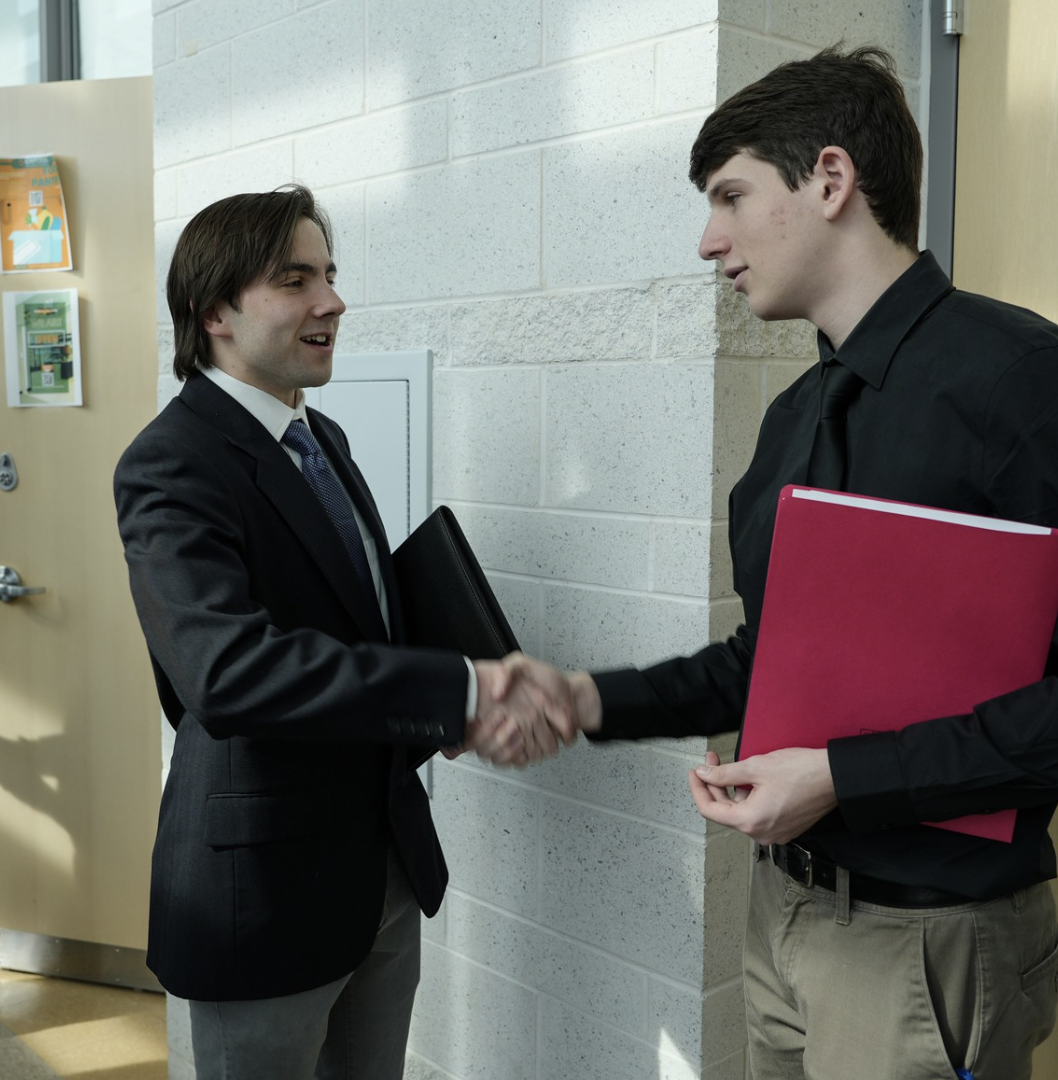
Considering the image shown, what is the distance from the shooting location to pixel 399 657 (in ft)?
4.62

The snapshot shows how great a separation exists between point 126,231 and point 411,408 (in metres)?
1.28

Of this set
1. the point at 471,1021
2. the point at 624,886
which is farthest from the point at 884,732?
the point at 471,1021

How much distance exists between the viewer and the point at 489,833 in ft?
6.70

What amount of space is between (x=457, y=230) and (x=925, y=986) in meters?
1.40

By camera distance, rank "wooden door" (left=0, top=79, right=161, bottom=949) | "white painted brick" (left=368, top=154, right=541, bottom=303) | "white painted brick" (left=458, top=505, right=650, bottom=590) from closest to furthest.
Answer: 1. "white painted brick" (left=458, top=505, right=650, bottom=590)
2. "white painted brick" (left=368, top=154, right=541, bottom=303)
3. "wooden door" (left=0, top=79, right=161, bottom=949)

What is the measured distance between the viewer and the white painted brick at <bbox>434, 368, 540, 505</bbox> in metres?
1.91

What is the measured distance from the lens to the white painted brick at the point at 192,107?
2.42m

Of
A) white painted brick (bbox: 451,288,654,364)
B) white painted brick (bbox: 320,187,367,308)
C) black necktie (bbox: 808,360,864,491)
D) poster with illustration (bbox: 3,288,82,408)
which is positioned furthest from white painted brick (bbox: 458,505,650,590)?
poster with illustration (bbox: 3,288,82,408)

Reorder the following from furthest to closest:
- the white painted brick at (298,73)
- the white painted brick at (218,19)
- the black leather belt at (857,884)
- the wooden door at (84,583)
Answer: the wooden door at (84,583), the white painted brick at (218,19), the white painted brick at (298,73), the black leather belt at (857,884)

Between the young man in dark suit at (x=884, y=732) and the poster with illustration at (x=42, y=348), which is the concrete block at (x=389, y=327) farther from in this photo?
the poster with illustration at (x=42, y=348)

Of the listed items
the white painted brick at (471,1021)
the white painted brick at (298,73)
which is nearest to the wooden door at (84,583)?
the white painted brick at (298,73)

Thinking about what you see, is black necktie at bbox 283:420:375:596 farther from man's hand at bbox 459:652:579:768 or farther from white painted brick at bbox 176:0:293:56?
white painted brick at bbox 176:0:293:56

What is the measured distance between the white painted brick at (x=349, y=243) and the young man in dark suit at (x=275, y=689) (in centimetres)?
52

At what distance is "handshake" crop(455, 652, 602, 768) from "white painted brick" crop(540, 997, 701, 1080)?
1.93 feet
